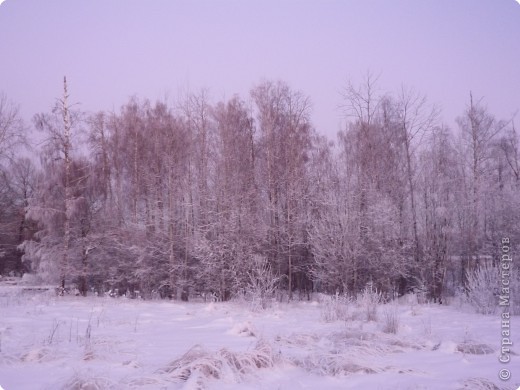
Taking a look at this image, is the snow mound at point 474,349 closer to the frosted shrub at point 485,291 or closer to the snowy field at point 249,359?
the snowy field at point 249,359

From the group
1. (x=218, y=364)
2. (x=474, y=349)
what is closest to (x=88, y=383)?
(x=218, y=364)

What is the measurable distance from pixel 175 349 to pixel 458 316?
7.28 meters

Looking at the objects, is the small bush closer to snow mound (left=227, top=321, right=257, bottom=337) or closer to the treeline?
snow mound (left=227, top=321, right=257, bottom=337)

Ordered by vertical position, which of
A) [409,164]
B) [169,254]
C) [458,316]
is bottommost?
[458,316]

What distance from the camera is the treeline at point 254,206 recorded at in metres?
18.5

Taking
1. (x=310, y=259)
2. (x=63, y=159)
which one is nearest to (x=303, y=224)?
(x=310, y=259)

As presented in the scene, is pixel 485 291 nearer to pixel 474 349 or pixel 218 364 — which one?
pixel 474 349

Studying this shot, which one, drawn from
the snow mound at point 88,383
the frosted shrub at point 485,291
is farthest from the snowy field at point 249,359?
the frosted shrub at point 485,291

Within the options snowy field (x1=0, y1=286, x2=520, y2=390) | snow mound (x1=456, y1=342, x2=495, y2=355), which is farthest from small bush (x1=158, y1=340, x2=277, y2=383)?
snow mound (x1=456, y1=342, x2=495, y2=355)

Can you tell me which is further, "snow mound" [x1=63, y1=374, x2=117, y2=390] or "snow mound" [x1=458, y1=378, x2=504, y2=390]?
"snow mound" [x1=458, y1=378, x2=504, y2=390]

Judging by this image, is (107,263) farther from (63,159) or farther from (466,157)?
(466,157)

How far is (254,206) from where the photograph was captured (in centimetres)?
1959

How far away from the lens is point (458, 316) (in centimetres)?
1043

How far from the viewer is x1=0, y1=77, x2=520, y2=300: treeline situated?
1848 cm
